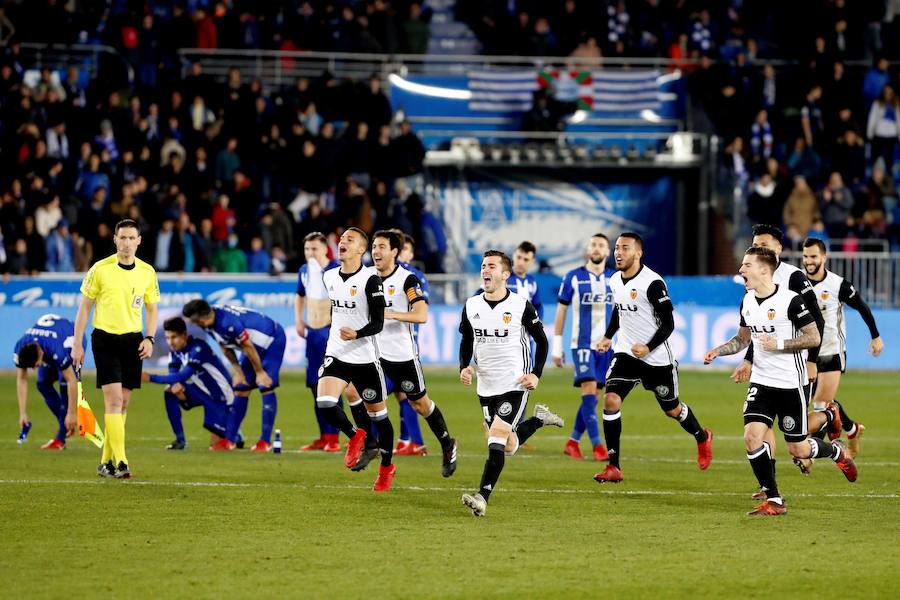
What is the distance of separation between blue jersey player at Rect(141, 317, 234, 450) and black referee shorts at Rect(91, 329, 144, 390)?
2586 mm

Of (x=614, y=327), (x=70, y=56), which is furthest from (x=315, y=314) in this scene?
(x=70, y=56)

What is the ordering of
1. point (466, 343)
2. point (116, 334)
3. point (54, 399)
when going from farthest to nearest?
point (54, 399)
point (116, 334)
point (466, 343)

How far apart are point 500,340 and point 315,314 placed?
176 inches

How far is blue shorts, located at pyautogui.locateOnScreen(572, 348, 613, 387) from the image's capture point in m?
15.2

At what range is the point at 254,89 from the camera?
1145 inches

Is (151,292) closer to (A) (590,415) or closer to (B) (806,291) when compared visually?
(A) (590,415)

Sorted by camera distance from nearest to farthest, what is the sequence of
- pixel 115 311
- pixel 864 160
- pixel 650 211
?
1. pixel 115 311
2. pixel 864 160
3. pixel 650 211

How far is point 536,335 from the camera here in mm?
11711

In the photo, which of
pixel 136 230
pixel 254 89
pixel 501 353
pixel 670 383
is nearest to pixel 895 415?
pixel 670 383

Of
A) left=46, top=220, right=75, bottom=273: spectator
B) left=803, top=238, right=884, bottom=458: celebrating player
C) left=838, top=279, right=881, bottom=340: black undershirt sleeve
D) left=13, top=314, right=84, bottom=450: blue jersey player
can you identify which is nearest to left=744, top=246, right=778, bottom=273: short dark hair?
left=803, top=238, right=884, bottom=458: celebrating player

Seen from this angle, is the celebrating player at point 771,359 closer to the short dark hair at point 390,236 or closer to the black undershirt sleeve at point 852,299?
the black undershirt sleeve at point 852,299

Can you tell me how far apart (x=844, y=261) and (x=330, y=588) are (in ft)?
71.3

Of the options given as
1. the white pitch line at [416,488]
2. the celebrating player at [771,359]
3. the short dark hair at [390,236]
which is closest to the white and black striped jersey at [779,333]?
the celebrating player at [771,359]

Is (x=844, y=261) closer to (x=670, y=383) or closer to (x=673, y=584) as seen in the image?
(x=670, y=383)
